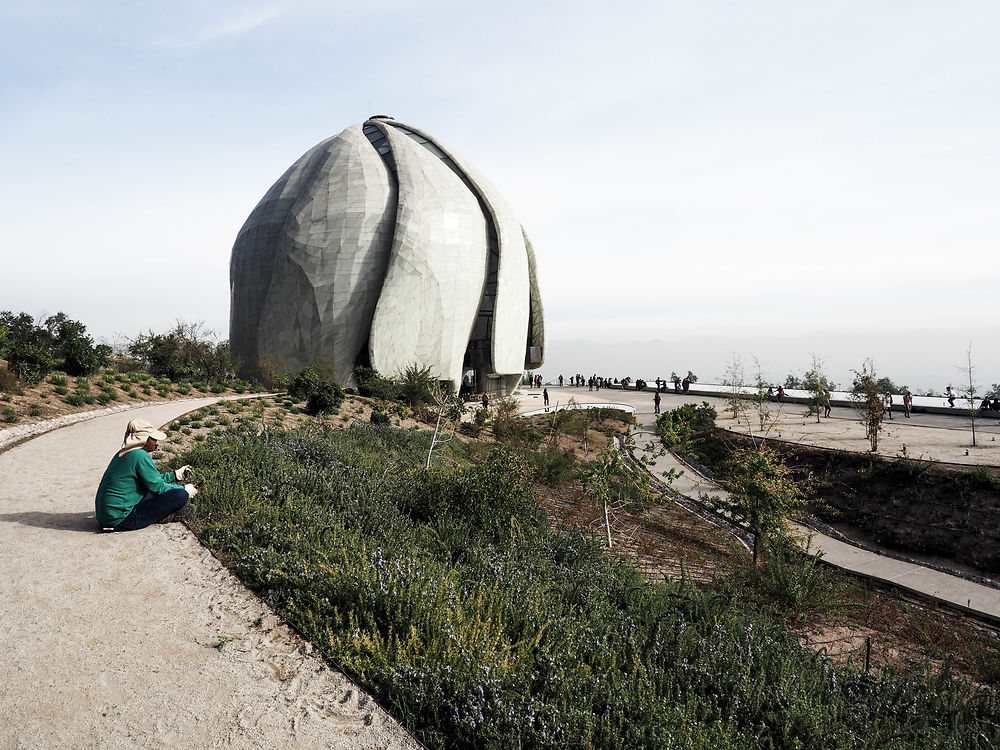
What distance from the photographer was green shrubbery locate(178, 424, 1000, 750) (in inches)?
131

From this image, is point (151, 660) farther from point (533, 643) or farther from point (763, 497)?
point (763, 497)

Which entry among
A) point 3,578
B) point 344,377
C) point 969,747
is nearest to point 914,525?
point 969,747

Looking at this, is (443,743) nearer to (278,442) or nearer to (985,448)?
(278,442)

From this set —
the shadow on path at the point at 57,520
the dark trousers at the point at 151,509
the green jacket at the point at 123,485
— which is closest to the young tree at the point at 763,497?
the dark trousers at the point at 151,509

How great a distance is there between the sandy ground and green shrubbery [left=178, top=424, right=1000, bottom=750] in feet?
0.76

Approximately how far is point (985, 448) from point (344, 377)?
77.6 feet

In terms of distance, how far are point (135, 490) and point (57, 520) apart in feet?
3.88

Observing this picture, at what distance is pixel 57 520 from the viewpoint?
20.4 ft

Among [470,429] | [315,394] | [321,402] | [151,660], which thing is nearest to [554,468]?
[470,429]

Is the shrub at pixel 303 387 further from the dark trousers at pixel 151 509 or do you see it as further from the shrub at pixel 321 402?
the dark trousers at pixel 151 509

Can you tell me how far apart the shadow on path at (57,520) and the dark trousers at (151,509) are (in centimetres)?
35

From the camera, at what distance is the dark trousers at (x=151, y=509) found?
5.88 metres

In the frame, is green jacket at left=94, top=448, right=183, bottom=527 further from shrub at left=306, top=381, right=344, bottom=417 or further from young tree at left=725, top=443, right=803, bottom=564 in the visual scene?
shrub at left=306, top=381, right=344, bottom=417

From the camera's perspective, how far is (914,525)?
12.7 meters
